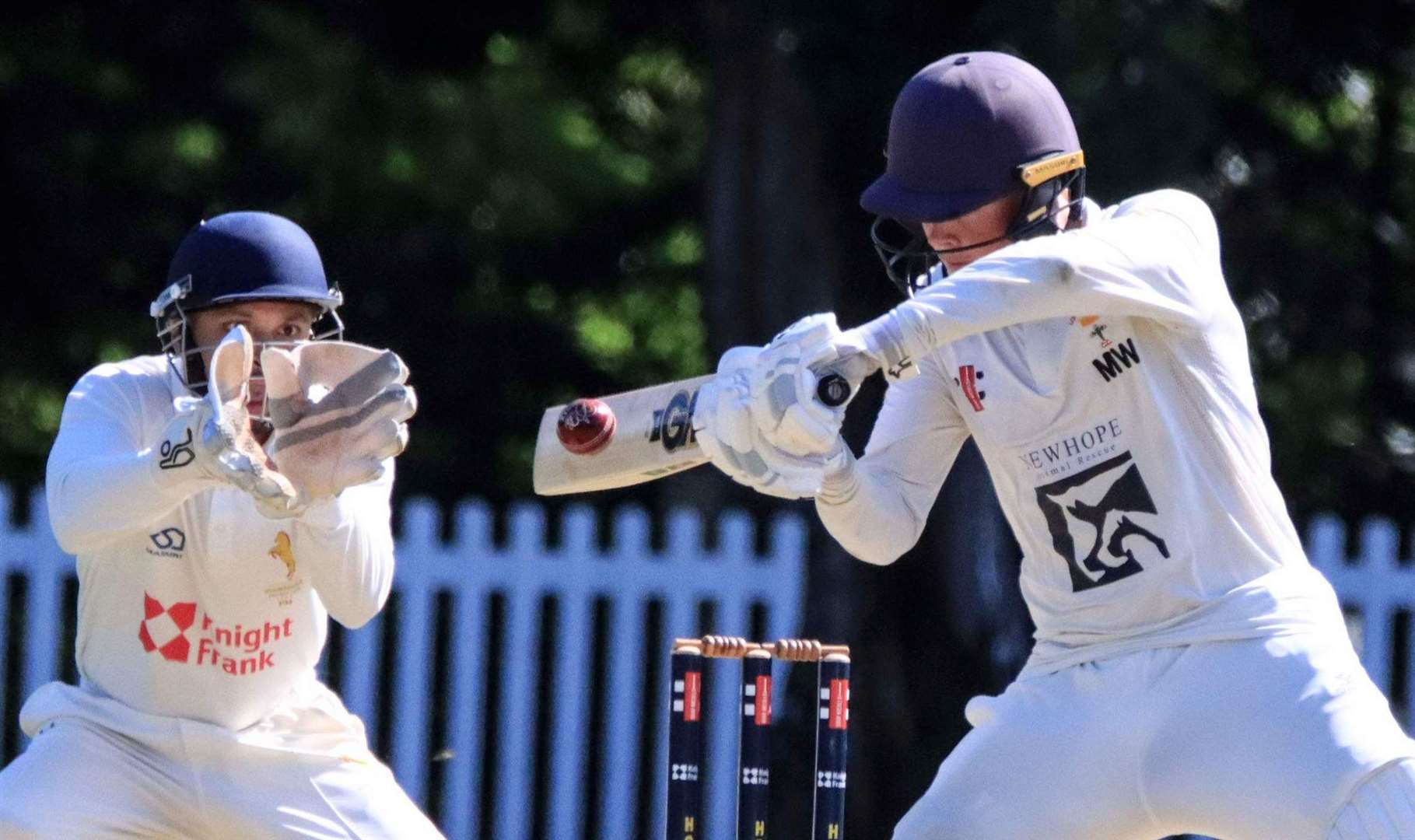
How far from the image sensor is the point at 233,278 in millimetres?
3938

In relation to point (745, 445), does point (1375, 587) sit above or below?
above

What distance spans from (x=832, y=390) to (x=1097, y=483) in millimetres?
508

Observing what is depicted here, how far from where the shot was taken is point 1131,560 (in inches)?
131

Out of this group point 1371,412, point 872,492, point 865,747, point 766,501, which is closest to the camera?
point 872,492

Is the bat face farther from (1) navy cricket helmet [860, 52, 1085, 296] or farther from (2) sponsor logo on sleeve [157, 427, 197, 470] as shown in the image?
(2) sponsor logo on sleeve [157, 427, 197, 470]

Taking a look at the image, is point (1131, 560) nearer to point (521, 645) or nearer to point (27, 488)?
point (521, 645)

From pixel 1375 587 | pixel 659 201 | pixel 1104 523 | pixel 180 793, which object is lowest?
pixel 180 793

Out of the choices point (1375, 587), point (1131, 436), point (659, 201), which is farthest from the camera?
point (659, 201)

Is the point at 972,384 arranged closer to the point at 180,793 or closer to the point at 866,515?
the point at 866,515

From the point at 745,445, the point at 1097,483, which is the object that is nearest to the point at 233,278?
the point at 745,445

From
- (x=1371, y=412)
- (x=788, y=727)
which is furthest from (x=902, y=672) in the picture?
(x=1371, y=412)

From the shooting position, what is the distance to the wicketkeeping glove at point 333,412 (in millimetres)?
3650

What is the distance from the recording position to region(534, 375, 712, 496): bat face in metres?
3.34

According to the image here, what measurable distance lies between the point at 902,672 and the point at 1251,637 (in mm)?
4921
